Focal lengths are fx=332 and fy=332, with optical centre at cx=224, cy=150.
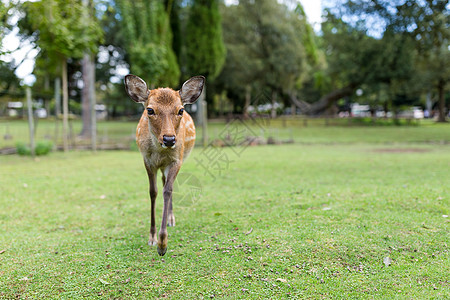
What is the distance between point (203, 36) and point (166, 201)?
20.8 m

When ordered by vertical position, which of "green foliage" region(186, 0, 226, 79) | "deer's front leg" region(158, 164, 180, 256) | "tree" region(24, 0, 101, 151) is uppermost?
"green foliage" region(186, 0, 226, 79)

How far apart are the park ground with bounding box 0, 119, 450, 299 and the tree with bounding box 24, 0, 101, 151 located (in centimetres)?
600

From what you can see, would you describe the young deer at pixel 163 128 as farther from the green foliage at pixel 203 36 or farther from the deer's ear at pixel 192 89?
the green foliage at pixel 203 36

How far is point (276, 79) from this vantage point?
107 feet

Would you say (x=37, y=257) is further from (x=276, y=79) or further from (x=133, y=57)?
(x=276, y=79)

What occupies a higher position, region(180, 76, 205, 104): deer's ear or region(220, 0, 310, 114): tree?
region(220, 0, 310, 114): tree

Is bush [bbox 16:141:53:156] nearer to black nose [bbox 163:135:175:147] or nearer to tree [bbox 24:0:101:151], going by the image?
tree [bbox 24:0:101:151]

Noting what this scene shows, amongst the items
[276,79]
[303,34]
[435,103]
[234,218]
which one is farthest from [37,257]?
[435,103]

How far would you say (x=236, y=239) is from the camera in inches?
163

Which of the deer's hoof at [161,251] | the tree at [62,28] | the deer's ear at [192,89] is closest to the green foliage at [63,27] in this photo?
the tree at [62,28]

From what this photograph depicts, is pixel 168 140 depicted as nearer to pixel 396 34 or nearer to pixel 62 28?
pixel 62 28

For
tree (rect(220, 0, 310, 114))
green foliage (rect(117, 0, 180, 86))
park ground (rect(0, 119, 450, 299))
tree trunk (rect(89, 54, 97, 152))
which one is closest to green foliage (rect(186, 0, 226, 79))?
green foliage (rect(117, 0, 180, 86))

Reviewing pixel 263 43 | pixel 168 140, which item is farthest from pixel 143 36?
pixel 263 43

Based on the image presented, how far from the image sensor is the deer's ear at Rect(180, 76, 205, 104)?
3.90 m
